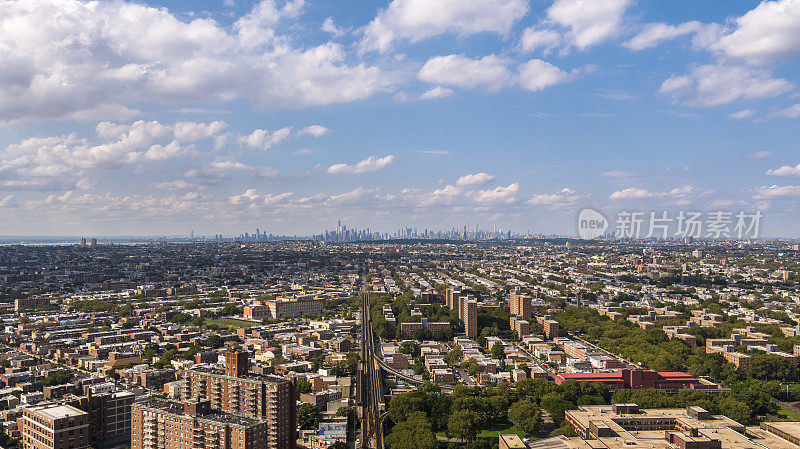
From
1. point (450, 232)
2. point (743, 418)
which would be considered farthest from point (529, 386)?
point (450, 232)

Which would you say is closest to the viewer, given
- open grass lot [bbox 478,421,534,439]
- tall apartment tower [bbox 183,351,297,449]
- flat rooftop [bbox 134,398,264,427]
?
flat rooftop [bbox 134,398,264,427]

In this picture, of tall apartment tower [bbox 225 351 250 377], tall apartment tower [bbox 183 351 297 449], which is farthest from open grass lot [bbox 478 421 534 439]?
tall apartment tower [bbox 225 351 250 377]

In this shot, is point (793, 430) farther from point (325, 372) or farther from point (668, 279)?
point (668, 279)

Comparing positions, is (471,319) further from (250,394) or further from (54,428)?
(54,428)

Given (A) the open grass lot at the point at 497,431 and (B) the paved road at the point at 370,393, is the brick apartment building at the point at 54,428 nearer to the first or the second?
(B) the paved road at the point at 370,393

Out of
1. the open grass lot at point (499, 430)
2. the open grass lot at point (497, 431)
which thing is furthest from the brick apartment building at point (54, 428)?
the open grass lot at point (499, 430)

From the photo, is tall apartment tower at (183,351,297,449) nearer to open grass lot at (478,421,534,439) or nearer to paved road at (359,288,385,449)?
paved road at (359,288,385,449)
